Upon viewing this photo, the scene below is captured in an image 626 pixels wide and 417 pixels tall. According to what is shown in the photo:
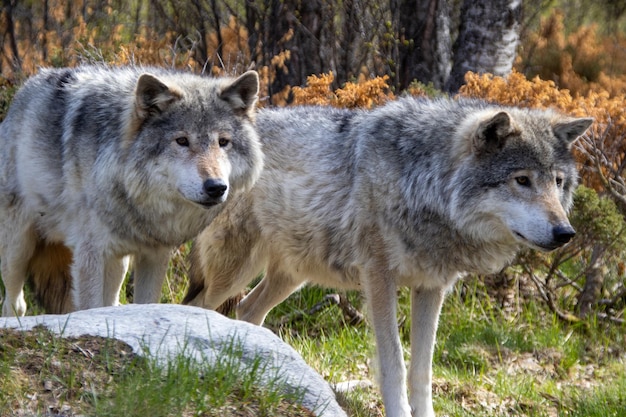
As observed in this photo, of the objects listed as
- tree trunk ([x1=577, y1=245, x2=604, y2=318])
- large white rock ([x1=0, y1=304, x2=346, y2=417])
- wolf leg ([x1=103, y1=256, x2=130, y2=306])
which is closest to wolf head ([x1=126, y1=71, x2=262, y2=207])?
wolf leg ([x1=103, y1=256, x2=130, y2=306])

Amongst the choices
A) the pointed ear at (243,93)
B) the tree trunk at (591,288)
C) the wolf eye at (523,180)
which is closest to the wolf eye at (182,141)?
the pointed ear at (243,93)

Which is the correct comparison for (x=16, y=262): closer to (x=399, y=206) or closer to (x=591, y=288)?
(x=399, y=206)

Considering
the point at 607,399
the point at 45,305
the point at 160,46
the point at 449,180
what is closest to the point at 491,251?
the point at 449,180

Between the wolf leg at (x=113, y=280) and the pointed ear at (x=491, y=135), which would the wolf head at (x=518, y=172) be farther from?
the wolf leg at (x=113, y=280)

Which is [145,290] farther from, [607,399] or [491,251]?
[607,399]

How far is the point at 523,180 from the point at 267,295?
2.36 meters

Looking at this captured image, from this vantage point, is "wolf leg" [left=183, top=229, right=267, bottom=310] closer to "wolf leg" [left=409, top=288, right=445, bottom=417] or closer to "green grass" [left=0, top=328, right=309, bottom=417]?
"wolf leg" [left=409, top=288, right=445, bottom=417]

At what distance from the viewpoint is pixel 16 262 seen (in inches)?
244

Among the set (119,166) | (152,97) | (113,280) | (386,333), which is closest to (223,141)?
(152,97)

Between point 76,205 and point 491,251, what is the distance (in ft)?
8.60

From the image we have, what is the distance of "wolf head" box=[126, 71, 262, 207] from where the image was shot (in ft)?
17.0

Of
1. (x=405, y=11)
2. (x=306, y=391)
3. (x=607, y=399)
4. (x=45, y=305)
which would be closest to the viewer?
(x=306, y=391)

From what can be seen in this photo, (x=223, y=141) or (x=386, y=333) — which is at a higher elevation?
(x=223, y=141)

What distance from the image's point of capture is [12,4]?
38.5 ft
